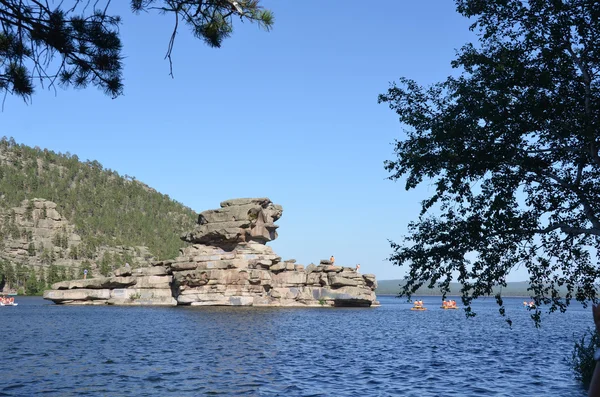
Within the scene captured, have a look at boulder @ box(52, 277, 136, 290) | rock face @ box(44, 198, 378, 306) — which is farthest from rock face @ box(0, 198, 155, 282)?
rock face @ box(44, 198, 378, 306)

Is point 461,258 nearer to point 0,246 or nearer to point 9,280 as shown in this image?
point 9,280

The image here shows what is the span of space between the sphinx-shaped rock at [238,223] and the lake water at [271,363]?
131 ft

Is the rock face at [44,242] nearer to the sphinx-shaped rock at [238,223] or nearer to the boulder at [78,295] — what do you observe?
the boulder at [78,295]

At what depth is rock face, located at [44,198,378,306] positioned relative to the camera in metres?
85.4

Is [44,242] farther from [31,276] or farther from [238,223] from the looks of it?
[238,223]

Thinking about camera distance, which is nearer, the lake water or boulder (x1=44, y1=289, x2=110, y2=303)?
the lake water

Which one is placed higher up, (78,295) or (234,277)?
(234,277)

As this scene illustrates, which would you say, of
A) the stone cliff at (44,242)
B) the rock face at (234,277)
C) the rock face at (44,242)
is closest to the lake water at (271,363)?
the rock face at (234,277)

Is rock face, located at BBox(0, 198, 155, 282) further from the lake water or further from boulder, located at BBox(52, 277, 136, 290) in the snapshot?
the lake water

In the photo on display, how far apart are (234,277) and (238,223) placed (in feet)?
29.7

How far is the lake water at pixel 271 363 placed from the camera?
21.9 meters

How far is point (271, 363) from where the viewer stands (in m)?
29.8

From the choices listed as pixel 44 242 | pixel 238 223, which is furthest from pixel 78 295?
pixel 44 242

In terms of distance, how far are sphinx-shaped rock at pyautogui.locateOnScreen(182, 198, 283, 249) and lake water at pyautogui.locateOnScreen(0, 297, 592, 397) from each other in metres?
39.9
